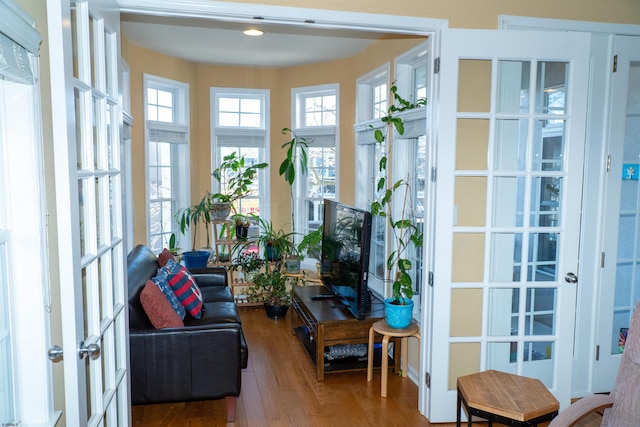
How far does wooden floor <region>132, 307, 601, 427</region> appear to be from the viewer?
3.11 meters

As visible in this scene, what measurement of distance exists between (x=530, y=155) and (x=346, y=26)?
1233 millimetres

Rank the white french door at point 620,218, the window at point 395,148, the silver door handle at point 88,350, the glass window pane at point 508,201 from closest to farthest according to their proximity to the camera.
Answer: the silver door handle at point 88,350, the glass window pane at point 508,201, the white french door at point 620,218, the window at point 395,148

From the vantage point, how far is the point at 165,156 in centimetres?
548

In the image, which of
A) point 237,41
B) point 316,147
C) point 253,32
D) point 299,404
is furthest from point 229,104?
point 299,404

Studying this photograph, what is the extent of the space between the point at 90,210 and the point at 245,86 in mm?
4319

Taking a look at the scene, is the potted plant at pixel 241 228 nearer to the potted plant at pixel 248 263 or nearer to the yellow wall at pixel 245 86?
the potted plant at pixel 248 263

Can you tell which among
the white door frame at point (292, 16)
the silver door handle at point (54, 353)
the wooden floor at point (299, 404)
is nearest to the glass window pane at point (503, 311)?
the wooden floor at point (299, 404)

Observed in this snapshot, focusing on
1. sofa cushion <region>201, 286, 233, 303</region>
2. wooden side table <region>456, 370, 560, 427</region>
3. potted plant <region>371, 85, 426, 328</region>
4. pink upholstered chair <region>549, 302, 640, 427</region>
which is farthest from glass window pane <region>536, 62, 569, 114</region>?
sofa cushion <region>201, 286, 233, 303</region>

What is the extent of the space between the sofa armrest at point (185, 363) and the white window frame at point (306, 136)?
2617mm

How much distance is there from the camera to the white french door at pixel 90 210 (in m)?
1.47

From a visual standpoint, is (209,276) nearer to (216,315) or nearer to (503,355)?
(216,315)

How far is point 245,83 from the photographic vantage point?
582 cm

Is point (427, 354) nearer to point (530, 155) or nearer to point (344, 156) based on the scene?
point (530, 155)

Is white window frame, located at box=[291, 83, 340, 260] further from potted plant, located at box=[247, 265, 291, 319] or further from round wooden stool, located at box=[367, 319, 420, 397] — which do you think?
round wooden stool, located at box=[367, 319, 420, 397]
